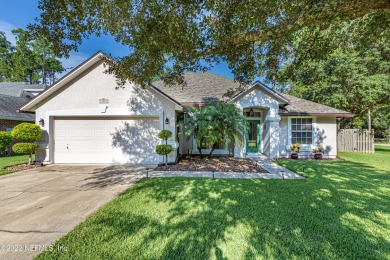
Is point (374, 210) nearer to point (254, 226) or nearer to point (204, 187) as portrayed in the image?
point (254, 226)

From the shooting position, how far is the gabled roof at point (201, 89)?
11914 millimetres

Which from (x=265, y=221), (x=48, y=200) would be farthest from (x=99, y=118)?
(x=265, y=221)

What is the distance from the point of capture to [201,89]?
45.2 ft

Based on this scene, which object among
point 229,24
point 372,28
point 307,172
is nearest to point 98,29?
point 229,24

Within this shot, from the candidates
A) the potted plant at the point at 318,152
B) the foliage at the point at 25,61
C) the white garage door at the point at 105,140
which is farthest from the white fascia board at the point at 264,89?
the foliage at the point at 25,61

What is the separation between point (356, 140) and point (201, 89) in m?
13.7

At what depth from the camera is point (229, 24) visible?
4641 millimetres

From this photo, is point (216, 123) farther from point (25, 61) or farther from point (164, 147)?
point (25, 61)

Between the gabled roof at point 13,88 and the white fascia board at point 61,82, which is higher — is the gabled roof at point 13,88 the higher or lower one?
the higher one

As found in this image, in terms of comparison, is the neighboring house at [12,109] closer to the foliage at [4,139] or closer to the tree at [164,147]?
the foliage at [4,139]

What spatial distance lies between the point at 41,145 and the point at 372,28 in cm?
1415

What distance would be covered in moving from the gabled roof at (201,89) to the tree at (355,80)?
7362 mm

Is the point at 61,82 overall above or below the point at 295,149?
above

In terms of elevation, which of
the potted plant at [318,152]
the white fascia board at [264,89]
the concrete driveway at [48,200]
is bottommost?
the concrete driveway at [48,200]
